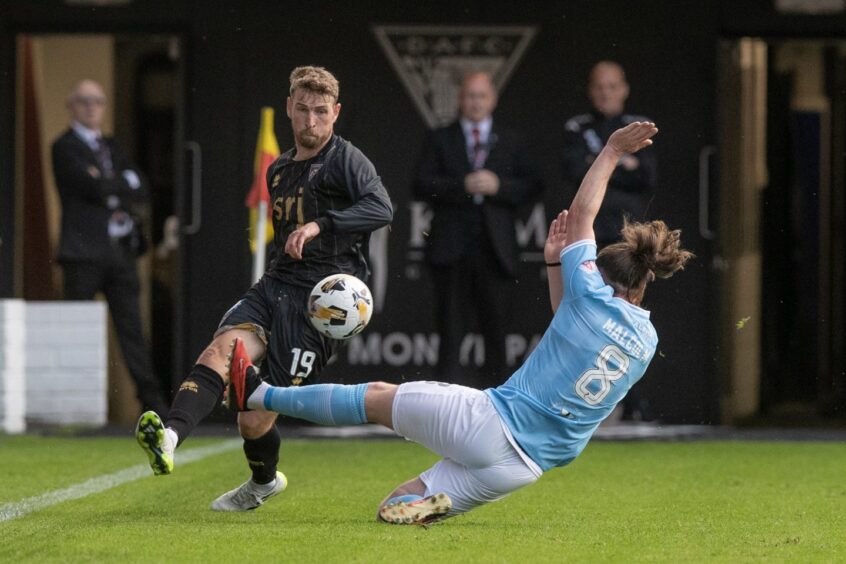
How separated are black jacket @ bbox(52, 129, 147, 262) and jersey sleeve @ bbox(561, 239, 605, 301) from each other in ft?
21.3

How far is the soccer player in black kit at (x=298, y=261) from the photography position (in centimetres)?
713

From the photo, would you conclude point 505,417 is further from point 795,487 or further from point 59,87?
point 59,87

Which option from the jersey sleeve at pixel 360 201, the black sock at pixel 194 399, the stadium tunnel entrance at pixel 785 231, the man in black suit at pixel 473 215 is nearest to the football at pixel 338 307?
the jersey sleeve at pixel 360 201

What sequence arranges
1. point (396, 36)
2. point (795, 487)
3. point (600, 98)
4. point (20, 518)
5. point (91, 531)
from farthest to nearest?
point (396, 36) → point (600, 98) → point (795, 487) → point (20, 518) → point (91, 531)

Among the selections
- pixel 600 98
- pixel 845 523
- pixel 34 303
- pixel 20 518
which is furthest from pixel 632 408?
pixel 20 518

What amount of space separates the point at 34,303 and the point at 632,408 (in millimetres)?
4435

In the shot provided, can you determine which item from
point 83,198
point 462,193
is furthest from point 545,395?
point 83,198

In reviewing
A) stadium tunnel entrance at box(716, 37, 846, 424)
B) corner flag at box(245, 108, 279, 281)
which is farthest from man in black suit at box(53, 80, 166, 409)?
stadium tunnel entrance at box(716, 37, 846, 424)

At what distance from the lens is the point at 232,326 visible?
7125mm

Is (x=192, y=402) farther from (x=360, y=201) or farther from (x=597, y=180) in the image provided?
(x=597, y=180)

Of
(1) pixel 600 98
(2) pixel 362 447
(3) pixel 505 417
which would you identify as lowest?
(2) pixel 362 447

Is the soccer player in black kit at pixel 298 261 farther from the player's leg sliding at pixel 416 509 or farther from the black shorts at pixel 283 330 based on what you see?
the player's leg sliding at pixel 416 509

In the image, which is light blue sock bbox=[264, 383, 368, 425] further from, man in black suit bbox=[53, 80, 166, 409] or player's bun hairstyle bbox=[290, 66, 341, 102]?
man in black suit bbox=[53, 80, 166, 409]

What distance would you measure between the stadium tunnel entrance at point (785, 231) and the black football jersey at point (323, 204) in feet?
22.4
